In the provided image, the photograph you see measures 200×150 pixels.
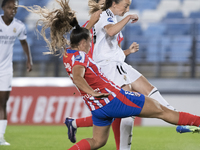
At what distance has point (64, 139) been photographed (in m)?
6.17

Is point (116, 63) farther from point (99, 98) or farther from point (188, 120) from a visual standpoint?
point (188, 120)

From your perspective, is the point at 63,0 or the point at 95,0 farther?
the point at 95,0

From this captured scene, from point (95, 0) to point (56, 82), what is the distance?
4424 mm

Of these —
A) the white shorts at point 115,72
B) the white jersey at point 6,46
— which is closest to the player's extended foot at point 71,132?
the white shorts at point 115,72

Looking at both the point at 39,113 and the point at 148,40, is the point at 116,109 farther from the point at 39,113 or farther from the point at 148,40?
the point at 148,40

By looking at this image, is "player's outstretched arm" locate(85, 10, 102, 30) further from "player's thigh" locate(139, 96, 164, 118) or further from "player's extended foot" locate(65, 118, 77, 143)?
"player's extended foot" locate(65, 118, 77, 143)

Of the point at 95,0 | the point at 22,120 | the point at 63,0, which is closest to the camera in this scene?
the point at 63,0

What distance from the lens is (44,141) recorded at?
5.91 m

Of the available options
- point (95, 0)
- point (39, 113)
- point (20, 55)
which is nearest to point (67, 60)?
point (95, 0)

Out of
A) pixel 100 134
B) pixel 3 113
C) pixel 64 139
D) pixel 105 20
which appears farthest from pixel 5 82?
pixel 100 134

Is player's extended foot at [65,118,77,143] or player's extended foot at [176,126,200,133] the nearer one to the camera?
player's extended foot at [176,126,200,133]

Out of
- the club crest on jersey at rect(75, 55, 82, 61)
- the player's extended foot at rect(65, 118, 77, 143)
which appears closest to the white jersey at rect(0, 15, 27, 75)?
the player's extended foot at rect(65, 118, 77, 143)

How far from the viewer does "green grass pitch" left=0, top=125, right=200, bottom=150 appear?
5261 mm

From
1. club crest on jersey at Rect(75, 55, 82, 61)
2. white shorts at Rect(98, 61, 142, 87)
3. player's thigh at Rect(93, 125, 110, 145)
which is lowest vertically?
player's thigh at Rect(93, 125, 110, 145)
